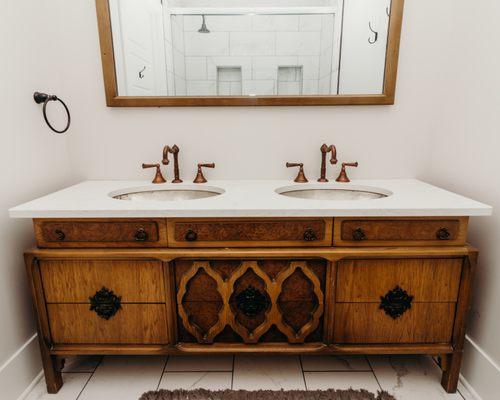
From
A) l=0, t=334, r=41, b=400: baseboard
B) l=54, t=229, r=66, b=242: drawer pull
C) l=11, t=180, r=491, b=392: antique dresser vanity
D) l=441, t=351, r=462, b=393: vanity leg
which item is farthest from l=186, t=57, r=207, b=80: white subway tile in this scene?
l=441, t=351, r=462, b=393: vanity leg

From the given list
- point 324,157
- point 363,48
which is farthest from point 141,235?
point 363,48

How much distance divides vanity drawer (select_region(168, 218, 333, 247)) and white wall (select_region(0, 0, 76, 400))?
61 cm

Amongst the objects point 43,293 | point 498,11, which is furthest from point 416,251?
point 43,293

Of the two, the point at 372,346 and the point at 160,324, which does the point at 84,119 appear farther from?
the point at 372,346

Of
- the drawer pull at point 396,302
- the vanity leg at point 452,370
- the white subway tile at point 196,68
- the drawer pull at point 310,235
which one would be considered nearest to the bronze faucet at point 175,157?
the white subway tile at point 196,68

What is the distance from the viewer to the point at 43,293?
113 cm

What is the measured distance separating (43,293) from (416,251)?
50.2 inches

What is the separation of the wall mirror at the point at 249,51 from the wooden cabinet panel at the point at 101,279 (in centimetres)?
72

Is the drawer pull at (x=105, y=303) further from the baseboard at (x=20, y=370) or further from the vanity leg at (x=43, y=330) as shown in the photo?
the baseboard at (x=20, y=370)

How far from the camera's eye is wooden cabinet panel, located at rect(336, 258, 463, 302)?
112cm

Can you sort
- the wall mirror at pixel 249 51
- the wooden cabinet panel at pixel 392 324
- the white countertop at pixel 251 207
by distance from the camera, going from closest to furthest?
the white countertop at pixel 251 207
the wooden cabinet panel at pixel 392 324
the wall mirror at pixel 249 51

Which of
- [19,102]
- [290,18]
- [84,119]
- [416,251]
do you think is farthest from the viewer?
[84,119]

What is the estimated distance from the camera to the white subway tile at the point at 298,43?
4.55 feet

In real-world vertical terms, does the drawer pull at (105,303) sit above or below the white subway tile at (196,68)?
below
